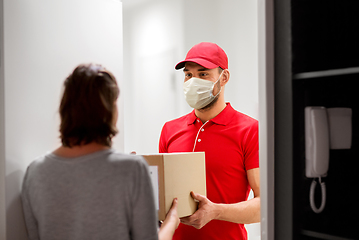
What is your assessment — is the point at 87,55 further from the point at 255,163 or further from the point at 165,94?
the point at 165,94

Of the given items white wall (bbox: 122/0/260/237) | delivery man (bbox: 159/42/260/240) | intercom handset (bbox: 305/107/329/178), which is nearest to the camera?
intercom handset (bbox: 305/107/329/178)

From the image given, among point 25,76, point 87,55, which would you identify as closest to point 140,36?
point 87,55

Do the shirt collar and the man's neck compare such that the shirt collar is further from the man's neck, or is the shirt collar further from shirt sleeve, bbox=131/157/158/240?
shirt sleeve, bbox=131/157/158/240

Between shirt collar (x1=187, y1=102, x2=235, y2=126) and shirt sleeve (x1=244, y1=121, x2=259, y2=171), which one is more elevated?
shirt collar (x1=187, y1=102, x2=235, y2=126)

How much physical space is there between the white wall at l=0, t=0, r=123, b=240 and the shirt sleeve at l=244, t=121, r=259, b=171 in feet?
2.56

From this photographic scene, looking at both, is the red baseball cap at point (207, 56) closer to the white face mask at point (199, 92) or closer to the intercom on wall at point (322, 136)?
the white face mask at point (199, 92)

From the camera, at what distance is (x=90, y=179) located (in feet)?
2.92

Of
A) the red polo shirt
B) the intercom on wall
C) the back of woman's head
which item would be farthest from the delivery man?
the back of woman's head

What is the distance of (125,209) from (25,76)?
0.59m

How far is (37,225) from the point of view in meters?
1.01

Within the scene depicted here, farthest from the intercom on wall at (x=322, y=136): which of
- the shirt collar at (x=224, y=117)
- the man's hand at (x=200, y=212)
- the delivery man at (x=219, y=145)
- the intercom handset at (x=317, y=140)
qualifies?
the shirt collar at (x=224, y=117)

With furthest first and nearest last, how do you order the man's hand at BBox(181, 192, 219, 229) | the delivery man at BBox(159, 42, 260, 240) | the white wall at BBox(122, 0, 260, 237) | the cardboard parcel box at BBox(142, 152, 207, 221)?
the white wall at BBox(122, 0, 260, 237), the delivery man at BBox(159, 42, 260, 240), the man's hand at BBox(181, 192, 219, 229), the cardboard parcel box at BBox(142, 152, 207, 221)

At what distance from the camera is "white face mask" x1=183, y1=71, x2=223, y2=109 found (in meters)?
1.70

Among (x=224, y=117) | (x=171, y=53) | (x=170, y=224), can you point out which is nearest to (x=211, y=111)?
(x=224, y=117)
